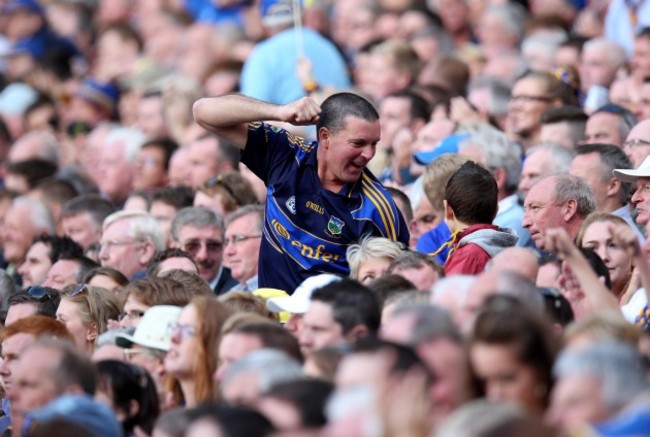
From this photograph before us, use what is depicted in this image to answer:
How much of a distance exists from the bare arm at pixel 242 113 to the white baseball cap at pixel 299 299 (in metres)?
0.92

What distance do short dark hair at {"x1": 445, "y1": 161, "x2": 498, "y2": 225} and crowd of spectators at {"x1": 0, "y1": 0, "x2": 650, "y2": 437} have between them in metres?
0.01

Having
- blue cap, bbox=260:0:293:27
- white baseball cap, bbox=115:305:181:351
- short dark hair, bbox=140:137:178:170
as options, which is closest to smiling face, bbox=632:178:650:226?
white baseball cap, bbox=115:305:181:351

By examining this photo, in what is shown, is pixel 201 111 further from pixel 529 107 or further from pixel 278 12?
pixel 278 12

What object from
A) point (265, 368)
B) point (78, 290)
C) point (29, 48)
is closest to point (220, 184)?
point (78, 290)

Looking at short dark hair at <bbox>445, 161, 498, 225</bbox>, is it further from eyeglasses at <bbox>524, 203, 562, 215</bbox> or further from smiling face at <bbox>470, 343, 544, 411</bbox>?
smiling face at <bbox>470, 343, 544, 411</bbox>

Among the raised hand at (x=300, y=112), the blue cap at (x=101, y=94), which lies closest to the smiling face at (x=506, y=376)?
the raised hand at (x=300, y=112)

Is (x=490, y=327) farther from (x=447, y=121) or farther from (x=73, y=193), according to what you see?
(x=73, y=193)

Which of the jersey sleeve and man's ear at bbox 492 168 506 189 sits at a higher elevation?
the jersey sleeve

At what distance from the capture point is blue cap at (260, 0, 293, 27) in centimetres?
1406

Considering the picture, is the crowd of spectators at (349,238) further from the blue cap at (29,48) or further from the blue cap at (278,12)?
the blue cap at (29,48)

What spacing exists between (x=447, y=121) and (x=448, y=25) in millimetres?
4959

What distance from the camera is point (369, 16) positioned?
17016 millimetres

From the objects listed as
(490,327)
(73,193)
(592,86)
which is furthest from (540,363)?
(73,193)

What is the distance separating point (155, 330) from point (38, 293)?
2.03 metres
